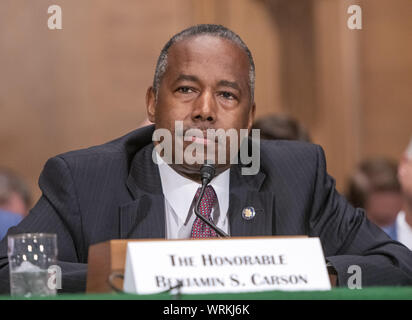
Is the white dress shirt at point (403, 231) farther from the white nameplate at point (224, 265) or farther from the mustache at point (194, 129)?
the white nameplate at point (224, 265)

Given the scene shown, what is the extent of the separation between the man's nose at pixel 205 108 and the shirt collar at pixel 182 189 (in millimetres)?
247

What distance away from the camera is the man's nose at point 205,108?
9.34ft

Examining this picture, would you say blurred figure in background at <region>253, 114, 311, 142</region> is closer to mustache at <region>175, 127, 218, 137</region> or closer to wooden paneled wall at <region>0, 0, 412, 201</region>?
wooden paneled wall at <region>0, 0, 412, 201</region>

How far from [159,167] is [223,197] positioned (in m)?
0.26

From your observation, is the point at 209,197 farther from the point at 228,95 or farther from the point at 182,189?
the point at 228,95

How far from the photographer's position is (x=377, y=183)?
561 centimetres

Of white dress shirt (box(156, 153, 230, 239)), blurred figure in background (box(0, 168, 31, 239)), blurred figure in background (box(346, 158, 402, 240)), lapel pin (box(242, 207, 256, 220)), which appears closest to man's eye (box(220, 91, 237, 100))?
white dress shirt (box(156, 153, 230, 239))

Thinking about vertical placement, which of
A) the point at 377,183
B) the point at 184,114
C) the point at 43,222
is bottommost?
the point at 377,183

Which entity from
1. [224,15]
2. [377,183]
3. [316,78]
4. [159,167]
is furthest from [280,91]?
[159,167]

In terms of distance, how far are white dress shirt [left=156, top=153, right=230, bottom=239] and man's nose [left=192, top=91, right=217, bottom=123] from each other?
253 millimetres

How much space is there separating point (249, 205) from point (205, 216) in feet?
0.58

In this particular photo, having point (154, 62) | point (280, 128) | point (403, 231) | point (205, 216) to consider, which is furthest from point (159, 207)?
point (154, 62)

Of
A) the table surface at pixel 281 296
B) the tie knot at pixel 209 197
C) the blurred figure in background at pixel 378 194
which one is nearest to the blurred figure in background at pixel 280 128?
the blurred figure in background at pixel 378 194
